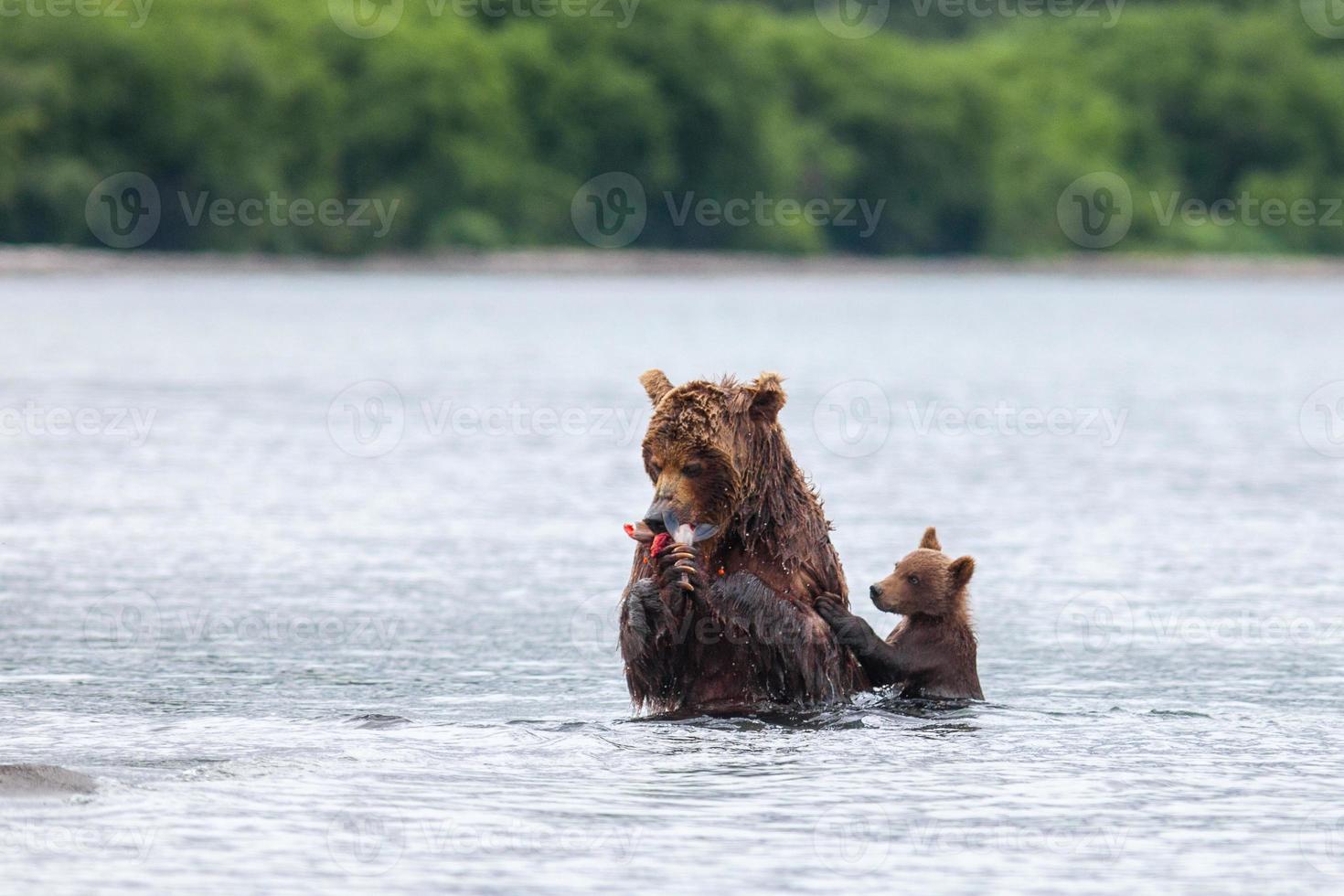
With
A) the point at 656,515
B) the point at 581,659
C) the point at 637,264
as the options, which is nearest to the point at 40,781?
the point at 656,515

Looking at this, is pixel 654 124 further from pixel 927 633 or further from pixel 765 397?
pixel 765 397

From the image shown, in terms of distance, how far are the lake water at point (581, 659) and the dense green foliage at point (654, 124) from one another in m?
62.7

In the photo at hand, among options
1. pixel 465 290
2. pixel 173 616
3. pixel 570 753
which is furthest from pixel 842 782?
pixel 465 290

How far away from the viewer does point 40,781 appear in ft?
31.8

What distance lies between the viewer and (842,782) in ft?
33.5

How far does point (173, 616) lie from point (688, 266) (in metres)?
111

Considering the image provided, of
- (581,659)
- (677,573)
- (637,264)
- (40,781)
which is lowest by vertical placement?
(40,781)

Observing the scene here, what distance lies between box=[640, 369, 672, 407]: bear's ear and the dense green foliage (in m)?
84.9

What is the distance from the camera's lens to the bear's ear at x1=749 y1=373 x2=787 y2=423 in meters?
10.6

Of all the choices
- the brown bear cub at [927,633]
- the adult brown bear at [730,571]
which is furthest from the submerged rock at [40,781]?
the brown bear cub at [927,633]

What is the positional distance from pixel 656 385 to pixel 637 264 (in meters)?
113

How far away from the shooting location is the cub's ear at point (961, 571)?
36.9 feet

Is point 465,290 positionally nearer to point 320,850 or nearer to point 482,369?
point 482,369

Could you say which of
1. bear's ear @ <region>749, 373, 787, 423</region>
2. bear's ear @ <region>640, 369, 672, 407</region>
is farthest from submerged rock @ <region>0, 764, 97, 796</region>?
bear's ear @ <region>749, 373, 787, 423</region>
